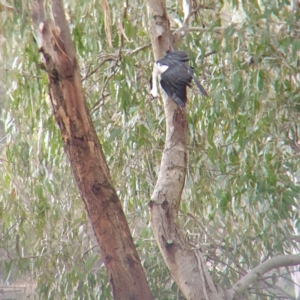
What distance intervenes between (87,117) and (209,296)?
652 millimetres

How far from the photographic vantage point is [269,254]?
2277 millimetres

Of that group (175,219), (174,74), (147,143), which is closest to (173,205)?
(175,219)

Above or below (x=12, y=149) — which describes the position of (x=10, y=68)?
above

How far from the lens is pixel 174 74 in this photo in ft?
5.67

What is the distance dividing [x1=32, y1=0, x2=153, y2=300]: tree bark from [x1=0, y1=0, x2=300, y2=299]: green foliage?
6.3 inches

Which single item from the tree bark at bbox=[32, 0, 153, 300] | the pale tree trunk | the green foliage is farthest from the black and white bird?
the tree bark at bbox=[32, 0, 153, 300]

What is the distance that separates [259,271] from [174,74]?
2.19 feet

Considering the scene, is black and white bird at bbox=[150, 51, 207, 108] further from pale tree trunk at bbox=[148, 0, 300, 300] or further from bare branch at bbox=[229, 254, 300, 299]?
bare branch at bbox=[229, 254, 300, 299]

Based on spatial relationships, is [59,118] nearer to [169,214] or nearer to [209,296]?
[169,214]

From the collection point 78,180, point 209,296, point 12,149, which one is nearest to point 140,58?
point 12,149

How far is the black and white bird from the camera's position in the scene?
1.71m

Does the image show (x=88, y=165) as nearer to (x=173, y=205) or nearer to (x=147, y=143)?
(x=173, y=205)

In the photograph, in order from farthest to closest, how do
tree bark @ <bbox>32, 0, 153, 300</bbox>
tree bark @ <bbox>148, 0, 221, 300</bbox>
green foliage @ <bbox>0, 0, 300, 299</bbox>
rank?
1. green foliage @ <bbox>0, 0, 300, 299</bbox>
2. tree bark @ <bbox>32, 0, 153, 300</bbox>
3. tree bark @ <bbox>148, 0, 221, 300</bbox>

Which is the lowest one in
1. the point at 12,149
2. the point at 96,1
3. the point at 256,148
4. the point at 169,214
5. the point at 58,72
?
the point at 169,214
